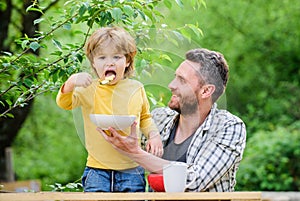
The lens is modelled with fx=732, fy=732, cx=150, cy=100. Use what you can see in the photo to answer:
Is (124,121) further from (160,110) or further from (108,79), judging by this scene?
(160,110)

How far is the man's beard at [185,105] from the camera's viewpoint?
248 centimetres

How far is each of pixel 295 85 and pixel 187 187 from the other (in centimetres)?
642

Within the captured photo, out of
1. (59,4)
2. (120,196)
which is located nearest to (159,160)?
(120,196)

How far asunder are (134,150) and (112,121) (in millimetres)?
121

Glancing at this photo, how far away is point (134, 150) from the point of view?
7.69ft

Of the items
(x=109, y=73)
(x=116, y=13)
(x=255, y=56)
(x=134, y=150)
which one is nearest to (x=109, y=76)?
(x=109, y=73)

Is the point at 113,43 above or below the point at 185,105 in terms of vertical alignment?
above

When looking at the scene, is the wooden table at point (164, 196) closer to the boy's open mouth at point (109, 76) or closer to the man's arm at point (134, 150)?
the man's arm at point (134, 150)

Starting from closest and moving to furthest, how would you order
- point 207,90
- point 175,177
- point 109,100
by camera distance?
1. point 175,177
2. point 109,100
3. point 207,90

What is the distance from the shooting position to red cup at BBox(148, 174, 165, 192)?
235 cm

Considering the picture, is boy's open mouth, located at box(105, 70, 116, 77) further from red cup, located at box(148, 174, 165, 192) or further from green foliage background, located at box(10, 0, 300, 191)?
green foliage background, located at box(10, 0, 300, 191)

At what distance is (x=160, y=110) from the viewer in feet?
8.90

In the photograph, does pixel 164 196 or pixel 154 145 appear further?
pixel 154 145

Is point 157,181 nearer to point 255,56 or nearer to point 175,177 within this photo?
point 175,177
